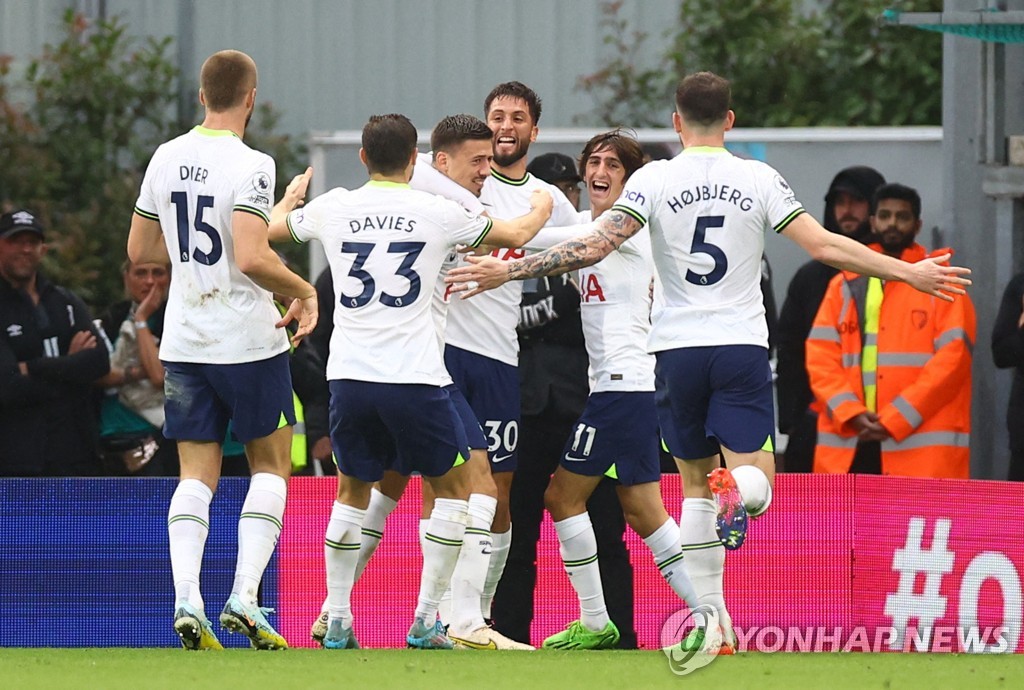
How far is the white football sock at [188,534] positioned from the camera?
7.71 metres

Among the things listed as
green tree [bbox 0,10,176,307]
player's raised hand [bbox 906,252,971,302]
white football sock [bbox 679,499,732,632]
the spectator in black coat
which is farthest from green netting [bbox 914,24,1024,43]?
green tree [bbox 0,10,176,307]

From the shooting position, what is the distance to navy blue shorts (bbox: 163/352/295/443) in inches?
310

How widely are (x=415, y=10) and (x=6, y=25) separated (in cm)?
322

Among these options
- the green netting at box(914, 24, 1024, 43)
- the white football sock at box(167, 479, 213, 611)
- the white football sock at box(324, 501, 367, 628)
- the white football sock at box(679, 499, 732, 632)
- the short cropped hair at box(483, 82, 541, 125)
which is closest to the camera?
the white football sock at box(167, 479, 213, 611)

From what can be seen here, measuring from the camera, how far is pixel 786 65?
15383mm

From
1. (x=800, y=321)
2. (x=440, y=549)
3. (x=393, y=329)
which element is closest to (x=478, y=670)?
(x=440, y=549)

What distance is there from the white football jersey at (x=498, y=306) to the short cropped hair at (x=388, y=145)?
0.95m

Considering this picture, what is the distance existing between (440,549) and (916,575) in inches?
101

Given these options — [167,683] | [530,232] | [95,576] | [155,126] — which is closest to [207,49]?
[155,126]

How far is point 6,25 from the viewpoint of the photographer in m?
15.4

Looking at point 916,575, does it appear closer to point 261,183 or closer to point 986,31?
point 986,31

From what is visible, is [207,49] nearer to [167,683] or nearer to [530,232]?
[530,232]

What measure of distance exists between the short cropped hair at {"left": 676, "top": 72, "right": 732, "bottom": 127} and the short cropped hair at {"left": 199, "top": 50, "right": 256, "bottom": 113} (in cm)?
177

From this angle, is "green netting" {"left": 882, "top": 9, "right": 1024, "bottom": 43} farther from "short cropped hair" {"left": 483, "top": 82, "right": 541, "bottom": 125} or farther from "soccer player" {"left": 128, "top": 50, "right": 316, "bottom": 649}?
"soccer player" {"left": 128, "top": 50, "right": 316, "bottom": 649}
